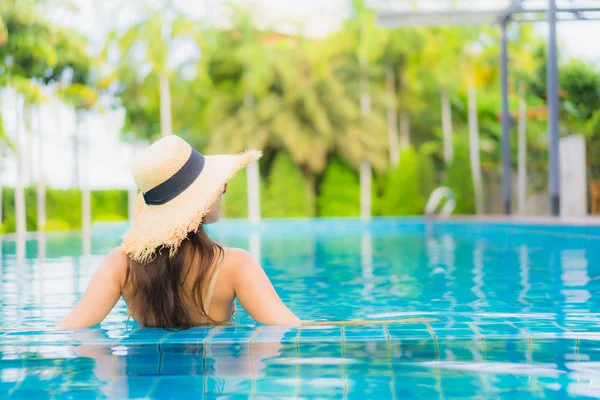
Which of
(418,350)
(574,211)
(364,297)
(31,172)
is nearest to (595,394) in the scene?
(418,350)

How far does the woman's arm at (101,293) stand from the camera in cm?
331

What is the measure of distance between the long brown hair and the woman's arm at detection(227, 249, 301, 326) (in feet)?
0.27

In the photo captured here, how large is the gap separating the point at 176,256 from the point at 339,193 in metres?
24.7

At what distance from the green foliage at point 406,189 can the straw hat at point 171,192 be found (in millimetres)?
23962

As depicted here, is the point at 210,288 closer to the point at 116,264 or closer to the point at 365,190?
the point at 116,264

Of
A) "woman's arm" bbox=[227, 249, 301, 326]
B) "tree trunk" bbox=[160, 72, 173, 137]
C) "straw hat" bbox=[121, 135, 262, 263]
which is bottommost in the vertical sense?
"woman's arm" bbox=[227, 249, 301, 326]

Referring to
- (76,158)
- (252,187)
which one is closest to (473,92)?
(252,187)

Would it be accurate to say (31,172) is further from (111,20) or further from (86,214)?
(111,20)

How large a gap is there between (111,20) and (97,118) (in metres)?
3.01

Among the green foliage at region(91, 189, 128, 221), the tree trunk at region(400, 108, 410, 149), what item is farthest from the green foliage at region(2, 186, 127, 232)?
the tree trunk at region(400, 108, 410, 149)

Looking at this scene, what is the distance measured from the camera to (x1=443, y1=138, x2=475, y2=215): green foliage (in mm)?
25672

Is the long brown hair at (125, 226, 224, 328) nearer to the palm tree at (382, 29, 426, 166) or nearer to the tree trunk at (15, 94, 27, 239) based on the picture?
the tree trunk at (15, 94, 27, 239)

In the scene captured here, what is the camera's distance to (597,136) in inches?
653

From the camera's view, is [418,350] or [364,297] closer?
[418,350]
